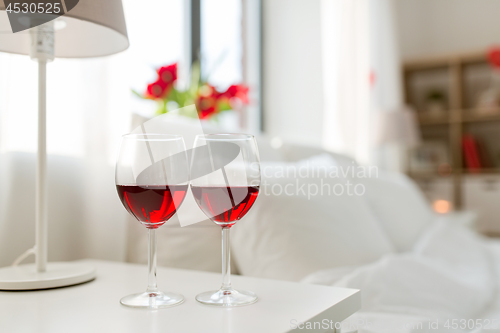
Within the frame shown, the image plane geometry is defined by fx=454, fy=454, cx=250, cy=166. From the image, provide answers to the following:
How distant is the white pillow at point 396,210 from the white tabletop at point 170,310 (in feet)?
3.31

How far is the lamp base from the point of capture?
2.24 feet

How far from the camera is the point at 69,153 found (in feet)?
3.51

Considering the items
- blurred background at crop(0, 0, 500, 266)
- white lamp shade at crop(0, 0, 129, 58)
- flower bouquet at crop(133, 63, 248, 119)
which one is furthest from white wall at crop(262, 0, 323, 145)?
white lamp shade at crop(0, 0, 129, 58)

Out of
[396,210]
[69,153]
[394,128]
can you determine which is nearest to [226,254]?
[69,153]

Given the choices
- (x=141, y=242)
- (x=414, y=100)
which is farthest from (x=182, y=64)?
(x=414, y=100)

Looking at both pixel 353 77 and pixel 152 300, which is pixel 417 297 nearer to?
pixel 152 300

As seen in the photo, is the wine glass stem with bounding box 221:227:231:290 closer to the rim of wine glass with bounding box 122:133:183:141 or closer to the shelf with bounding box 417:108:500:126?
the rim of wine glass with bounding box 122:133:183:141

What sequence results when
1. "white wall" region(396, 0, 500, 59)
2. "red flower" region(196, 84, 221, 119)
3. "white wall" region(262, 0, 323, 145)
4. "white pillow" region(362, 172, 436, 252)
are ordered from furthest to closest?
1. "white wall" region(396, 0, 500, 59)
2. "white wall" region(262, 0, 323, 145)
3. "red flower" region(196, 84, 221, 119)
4. "white pillow" region(362, 172, 436, 252)

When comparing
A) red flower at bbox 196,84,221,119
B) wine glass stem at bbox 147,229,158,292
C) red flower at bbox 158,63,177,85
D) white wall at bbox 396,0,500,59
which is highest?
white wall at bbox 396,0,500,59

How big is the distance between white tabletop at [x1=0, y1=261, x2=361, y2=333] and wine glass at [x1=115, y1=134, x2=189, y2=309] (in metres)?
0.04

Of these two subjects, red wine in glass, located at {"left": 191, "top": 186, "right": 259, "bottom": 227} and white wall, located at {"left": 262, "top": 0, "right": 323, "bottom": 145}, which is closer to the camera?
red wine in glass, located at {"left": 191, "top": 186, "right": 259, "bottom": 227}

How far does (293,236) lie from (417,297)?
290mm

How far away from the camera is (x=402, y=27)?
429 cm

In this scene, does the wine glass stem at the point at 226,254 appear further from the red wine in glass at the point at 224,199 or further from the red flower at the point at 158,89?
the red flower at the point at 158,89
